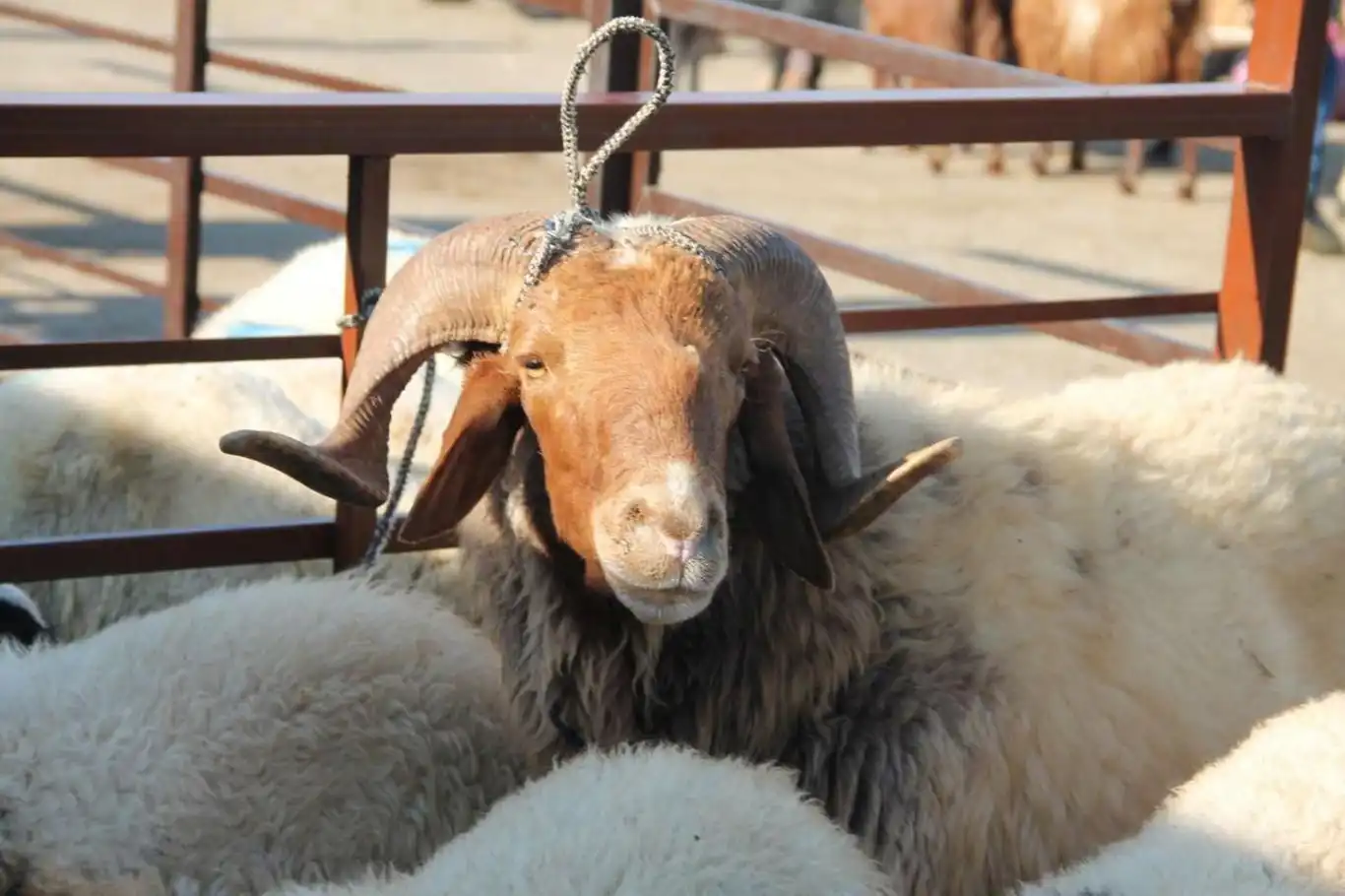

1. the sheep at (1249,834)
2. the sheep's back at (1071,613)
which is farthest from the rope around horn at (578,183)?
the sheep at (1249,834)

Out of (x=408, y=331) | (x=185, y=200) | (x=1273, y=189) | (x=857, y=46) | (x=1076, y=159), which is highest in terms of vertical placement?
(x=857, y=46)

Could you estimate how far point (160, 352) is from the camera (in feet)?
10.6

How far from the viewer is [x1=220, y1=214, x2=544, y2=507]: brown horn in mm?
2748

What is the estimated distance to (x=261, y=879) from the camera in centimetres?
271

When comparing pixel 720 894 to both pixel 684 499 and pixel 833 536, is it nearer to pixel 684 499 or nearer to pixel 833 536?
pixel 684 499

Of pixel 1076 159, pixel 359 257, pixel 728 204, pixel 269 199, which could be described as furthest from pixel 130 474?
pixel 1076 159

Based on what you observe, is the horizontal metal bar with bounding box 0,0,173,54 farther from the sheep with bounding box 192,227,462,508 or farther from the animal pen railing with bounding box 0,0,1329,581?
the animal pen railing with bounding box 0,0,1329,581

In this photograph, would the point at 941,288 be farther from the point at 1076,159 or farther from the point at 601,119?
Result: the point at 1076,159

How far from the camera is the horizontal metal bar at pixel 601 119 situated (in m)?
2.85

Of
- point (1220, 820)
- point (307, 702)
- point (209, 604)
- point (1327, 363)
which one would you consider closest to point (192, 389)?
point (209, 604)

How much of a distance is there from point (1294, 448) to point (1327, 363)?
19.1 feet

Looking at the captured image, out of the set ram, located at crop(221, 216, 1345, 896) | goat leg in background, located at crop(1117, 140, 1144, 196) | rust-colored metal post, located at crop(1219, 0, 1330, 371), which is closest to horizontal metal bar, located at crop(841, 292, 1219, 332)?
rust-colored metal post, located at crop(1219, 0, 1330, 371)

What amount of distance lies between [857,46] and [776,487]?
7.42 ft

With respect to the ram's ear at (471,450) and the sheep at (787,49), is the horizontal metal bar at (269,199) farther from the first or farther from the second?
the sheep at (787,49)
